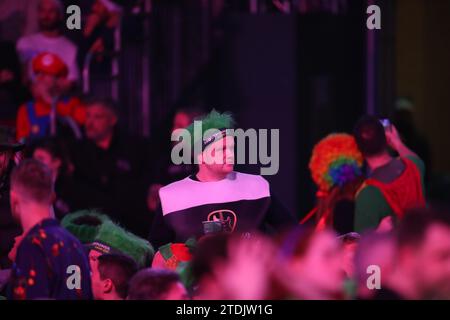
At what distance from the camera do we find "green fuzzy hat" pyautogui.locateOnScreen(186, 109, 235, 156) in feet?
18.2

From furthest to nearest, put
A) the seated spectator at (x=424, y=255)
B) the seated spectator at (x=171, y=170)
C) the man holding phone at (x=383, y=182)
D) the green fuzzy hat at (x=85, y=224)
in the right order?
the seated spectator at (x=171, y=170) < the man holding phone at (x=383, y=182) < the green fuzzy hat at (x=85, y=224) < the seated spectator at (x=424, y=255)

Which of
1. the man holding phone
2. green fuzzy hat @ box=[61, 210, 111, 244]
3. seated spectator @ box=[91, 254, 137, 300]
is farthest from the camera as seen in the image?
the man holding phone

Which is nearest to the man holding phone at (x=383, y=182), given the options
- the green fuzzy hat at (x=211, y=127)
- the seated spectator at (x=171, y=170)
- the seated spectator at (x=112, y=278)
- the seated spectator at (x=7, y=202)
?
the green fuzzy hat at (x=211, y=127)

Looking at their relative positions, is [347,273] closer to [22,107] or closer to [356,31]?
[22,107]

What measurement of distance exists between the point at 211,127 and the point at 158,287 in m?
1.51

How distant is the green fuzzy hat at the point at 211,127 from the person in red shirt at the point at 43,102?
2540 millimetres

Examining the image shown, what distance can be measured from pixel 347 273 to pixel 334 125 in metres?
4.38

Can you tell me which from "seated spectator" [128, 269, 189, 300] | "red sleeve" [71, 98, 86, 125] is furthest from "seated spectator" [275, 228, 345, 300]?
"red sleeve" [71, 98, 86, 125]

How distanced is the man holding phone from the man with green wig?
811mm

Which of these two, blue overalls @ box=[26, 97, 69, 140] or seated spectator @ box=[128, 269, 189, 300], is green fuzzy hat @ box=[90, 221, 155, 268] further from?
blue overalls @ box=[26, 97, 69, 140]

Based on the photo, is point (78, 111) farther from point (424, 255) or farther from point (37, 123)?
point (424, 255)

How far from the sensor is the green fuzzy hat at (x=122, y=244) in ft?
17.0

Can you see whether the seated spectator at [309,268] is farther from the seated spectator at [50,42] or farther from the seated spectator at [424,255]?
the seated spectator at [50,42]

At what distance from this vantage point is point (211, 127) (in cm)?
558
